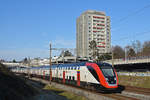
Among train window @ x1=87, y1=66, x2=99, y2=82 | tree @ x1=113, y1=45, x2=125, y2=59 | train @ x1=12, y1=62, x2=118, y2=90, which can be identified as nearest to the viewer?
train @ x1=12, y1=62, x2=118, y2=90

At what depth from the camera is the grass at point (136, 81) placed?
120 feet

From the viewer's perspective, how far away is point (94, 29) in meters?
151

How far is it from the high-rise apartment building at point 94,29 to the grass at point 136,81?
10069 centimetres

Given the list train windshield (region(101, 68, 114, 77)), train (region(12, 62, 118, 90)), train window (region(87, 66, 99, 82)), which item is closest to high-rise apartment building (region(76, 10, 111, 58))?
train (region(12, 62, 118, 90))

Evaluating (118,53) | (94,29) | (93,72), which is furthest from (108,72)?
(94,29)

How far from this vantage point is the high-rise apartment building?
488 ft

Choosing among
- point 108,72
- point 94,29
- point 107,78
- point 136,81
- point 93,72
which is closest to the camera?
point 107,78

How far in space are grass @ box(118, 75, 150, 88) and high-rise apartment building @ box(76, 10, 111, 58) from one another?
330 feet

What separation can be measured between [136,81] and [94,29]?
11364cm

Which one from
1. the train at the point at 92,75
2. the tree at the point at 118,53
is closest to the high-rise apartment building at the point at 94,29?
the tree at the point at 118,53

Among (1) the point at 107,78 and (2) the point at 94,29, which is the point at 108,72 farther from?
(2) the point at 94,29

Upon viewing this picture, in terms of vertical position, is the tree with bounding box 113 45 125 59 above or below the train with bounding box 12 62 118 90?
above

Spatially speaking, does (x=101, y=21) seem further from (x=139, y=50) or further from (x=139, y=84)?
(x=139, y=84)

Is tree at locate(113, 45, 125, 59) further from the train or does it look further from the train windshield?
the train windshield
